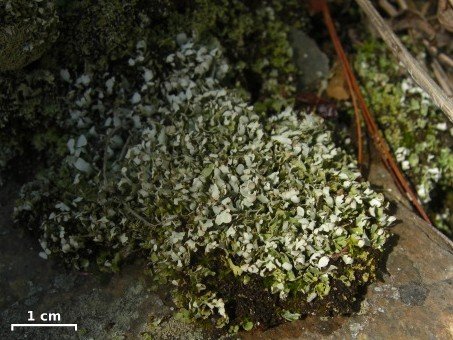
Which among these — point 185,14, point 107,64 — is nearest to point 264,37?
point 185,14

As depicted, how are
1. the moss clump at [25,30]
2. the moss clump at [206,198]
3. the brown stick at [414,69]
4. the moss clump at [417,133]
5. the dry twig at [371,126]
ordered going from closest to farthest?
the moss clump at [206,198], the moss clump at [25,30], the brown stick at [414,69], the dry twig at [371,126], the moss clump at [417,133]

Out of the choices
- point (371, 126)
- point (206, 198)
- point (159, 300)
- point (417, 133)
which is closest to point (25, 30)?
point (206, 198)

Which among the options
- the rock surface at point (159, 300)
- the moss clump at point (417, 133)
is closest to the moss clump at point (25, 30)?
the rock surface at point (159, 300)

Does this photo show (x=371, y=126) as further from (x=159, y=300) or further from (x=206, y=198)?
(x=159, y=300)

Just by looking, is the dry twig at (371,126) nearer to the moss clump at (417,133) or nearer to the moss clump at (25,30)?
the moss clump at (417,133)

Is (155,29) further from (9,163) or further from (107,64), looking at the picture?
(9,163)

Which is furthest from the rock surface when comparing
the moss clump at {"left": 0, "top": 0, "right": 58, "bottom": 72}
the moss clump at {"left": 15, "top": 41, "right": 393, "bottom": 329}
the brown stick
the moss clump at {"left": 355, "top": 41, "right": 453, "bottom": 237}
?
the moss clump at {"left": 0, "top": 0, "right": 58, "bottom": 72}
